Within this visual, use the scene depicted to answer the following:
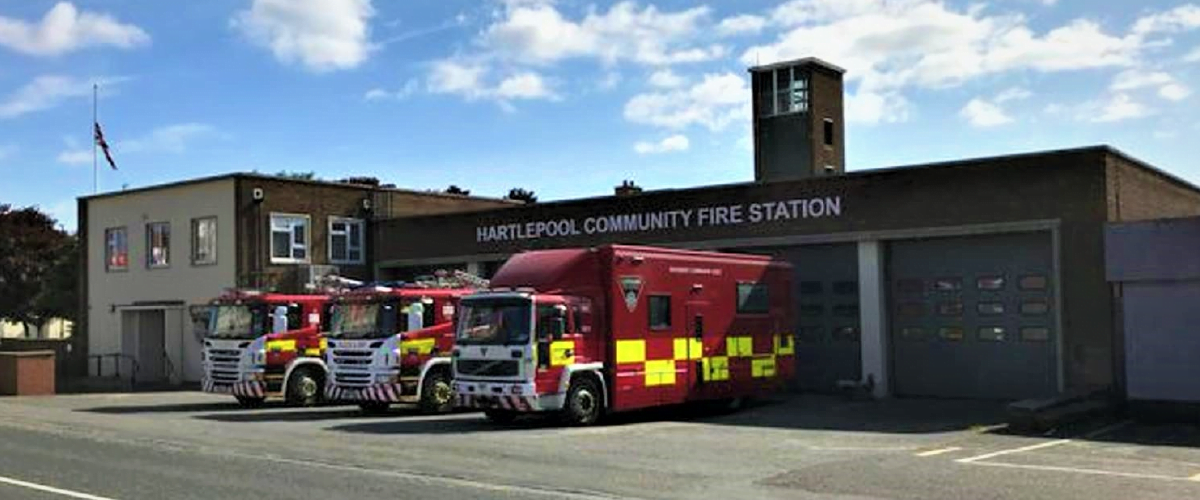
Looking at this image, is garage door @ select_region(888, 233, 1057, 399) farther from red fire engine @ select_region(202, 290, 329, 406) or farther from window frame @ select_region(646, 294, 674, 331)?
red fire engine @ select_region(202, 290, 329, 406)

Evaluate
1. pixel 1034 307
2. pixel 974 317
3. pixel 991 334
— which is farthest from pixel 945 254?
pixel 1034 307

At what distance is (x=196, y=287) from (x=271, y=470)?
24178 mm

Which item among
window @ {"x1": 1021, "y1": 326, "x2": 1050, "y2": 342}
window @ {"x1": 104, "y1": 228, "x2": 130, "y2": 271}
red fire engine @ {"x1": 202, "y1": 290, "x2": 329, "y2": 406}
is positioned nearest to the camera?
window @ {"x1": 1021, "y1": 326, "x2": 1050, "y2": 342}

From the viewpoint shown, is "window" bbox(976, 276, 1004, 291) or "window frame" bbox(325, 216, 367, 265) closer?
"window" bbox(976, 276, 1004, 291)

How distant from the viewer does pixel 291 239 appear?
3497 cm

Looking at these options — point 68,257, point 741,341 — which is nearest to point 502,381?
point 741,341

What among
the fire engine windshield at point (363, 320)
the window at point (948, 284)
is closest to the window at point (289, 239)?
the fire engine windshield at point (363, 320)

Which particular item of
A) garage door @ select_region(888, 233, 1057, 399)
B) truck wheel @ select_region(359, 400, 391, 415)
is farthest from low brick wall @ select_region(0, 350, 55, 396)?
garage door @ select_region(888, 233, 1057, 399)

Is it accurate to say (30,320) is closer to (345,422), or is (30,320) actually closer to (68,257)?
(68,257)

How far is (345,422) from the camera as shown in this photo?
20.5m

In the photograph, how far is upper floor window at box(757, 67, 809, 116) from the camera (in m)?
40.8

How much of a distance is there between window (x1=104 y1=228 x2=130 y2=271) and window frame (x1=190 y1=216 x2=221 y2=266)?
3656 mm

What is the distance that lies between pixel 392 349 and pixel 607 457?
8.64 metres

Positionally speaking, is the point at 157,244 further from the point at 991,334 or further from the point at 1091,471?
the point at 1091,471
